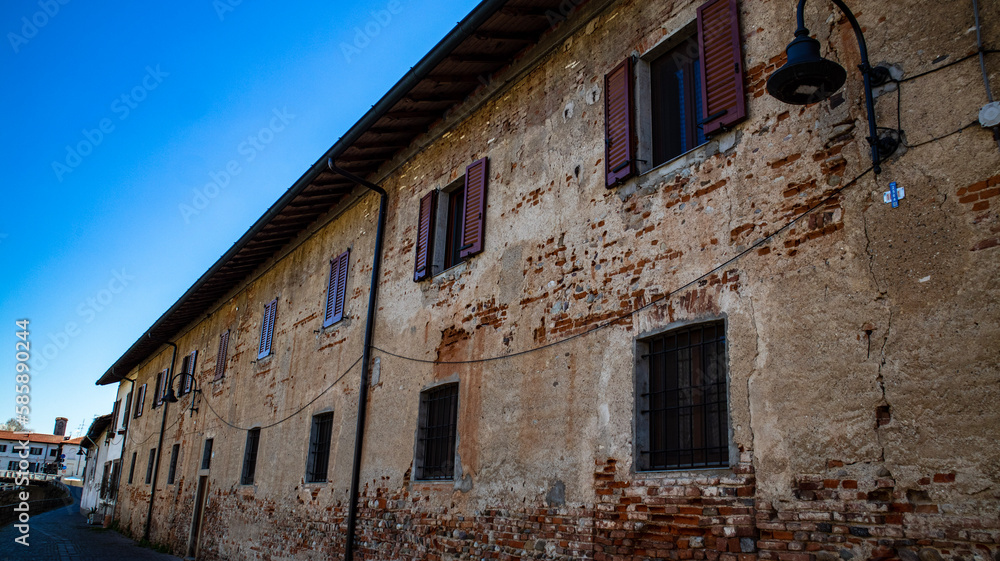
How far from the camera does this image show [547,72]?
789cm

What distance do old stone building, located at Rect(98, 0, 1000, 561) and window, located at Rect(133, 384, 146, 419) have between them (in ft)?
55.7

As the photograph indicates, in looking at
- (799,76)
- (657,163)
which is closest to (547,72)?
(657,163)

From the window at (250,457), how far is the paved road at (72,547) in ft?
13.4

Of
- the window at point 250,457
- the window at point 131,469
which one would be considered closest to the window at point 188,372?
the window at point 250,457

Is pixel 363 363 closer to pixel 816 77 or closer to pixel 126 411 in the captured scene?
pixel 816 77

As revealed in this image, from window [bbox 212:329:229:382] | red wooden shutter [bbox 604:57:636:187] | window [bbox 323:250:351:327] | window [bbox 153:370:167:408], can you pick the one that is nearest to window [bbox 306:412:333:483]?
window [bbox 323:250:351:327]

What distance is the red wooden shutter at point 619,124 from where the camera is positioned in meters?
6.33

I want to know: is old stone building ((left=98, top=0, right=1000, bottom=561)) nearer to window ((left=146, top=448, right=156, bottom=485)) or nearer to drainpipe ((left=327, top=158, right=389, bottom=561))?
drainpipe ((left=327, top=158, right=389, bottom=561))

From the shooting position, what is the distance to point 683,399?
5465 mm

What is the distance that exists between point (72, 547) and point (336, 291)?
12365 millimetres

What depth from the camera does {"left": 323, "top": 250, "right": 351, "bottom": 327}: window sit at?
37.1ft

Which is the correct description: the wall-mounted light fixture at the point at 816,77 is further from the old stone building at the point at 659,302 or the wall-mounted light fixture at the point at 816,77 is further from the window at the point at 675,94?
the window at the point at 675,94

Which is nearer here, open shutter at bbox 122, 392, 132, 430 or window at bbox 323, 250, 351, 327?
window at bbox 323, 250, 351, 327

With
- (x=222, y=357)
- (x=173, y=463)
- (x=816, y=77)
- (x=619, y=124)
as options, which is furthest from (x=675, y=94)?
(x=173, y=463)
